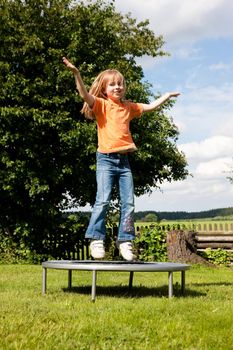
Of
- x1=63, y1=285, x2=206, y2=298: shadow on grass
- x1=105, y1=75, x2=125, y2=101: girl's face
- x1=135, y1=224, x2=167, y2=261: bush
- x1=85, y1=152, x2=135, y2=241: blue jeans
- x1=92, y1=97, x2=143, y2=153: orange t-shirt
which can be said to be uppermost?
x1=105, y1=75, x2=125, y2=101: girl's face

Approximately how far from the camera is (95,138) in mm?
17438

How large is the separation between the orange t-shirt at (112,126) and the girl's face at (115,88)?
0.07 metres

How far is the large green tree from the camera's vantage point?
1722 cm

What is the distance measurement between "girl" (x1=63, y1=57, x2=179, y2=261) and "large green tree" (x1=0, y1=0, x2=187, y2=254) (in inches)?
414

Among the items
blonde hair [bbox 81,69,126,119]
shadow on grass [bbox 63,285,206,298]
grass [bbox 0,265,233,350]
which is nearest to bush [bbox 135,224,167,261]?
shadow on grass [bbox 63,285,206,298]

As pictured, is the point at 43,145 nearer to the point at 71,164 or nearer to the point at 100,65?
the point at 71,164

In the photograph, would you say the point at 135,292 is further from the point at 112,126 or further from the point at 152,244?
the point at 152,244

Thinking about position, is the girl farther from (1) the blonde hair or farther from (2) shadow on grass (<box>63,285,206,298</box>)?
(2) shadow on grass (<box>63,285,206,298</box>)

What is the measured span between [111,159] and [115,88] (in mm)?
838

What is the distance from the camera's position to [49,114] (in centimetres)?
1747

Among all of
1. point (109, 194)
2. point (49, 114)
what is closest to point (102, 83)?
point (109, 194)

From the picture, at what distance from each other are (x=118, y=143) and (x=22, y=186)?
12026mm

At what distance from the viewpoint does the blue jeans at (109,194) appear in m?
6.11

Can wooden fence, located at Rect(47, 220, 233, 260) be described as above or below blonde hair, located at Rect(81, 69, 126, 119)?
below
